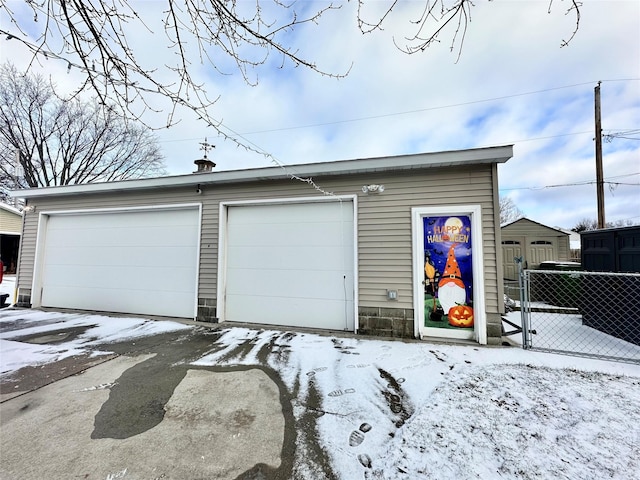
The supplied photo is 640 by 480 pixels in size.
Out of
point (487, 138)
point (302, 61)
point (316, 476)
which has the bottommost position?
point (316, 476)

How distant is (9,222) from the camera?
45.3 ft

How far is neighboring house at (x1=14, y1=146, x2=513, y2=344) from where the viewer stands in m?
4.04

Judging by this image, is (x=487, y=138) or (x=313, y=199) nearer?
(x=313, y=199)

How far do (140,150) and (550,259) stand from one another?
21.3 meters

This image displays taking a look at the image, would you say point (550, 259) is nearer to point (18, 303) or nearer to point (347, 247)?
point (347, 247)

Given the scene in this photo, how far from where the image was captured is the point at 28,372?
3.03 m

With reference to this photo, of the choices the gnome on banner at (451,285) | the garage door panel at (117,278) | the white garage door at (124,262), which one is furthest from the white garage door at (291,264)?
the gnome on banner at (451,285)

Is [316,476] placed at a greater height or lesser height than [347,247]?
lesser

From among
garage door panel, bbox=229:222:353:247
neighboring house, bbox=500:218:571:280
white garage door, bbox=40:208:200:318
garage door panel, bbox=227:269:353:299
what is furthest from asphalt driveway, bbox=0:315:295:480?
neighboring house, bbox=500:218:571:280

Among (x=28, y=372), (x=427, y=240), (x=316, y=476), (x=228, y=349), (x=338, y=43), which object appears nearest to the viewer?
(x=316, y=476)

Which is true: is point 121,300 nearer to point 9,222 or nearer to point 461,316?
point 461,316

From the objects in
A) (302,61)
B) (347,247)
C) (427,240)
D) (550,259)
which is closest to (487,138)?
(550,259)

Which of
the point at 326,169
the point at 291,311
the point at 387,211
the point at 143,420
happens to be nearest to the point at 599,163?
the point at 387,211

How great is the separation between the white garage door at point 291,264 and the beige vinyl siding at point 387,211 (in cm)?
25
